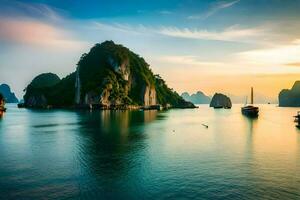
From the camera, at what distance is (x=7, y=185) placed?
37094 millimetres

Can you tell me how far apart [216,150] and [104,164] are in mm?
27534

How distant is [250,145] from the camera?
74.9m

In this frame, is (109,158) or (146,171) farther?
(109,158)

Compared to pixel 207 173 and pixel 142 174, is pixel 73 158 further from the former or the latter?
pixel 207 173

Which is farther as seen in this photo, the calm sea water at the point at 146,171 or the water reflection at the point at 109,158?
the water reflection at the point at 109,158

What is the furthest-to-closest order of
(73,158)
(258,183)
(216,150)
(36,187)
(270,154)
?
1. (216,150)
2. (270,154)
3. (73,158)
4. (258,183)
5. (36,187)

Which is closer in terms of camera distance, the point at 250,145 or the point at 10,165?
the point at 10,165

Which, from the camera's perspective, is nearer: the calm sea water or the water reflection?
the calm sea water

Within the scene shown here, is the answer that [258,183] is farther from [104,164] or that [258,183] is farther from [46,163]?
[46,163]

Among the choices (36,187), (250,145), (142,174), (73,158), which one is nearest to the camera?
(36,187)

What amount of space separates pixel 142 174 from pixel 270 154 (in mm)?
32012

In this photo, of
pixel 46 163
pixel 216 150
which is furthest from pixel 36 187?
pixel 216 150

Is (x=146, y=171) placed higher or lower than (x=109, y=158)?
lower

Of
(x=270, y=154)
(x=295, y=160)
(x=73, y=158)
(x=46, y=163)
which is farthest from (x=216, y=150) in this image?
(x=46, y=163)
